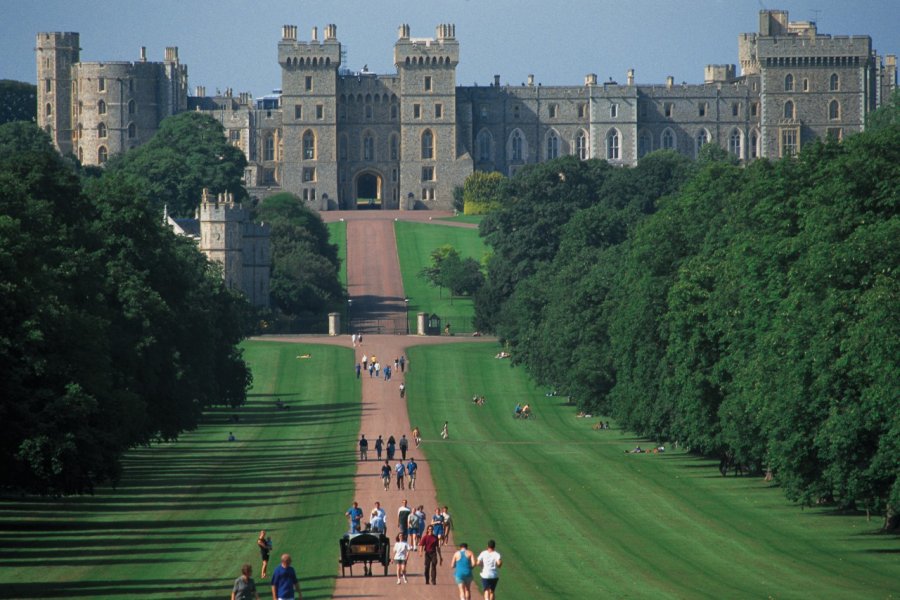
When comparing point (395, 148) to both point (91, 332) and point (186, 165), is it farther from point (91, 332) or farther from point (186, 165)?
point (91, 332)

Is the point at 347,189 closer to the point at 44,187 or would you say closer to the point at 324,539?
the point at 44,187

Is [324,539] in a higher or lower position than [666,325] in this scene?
lower

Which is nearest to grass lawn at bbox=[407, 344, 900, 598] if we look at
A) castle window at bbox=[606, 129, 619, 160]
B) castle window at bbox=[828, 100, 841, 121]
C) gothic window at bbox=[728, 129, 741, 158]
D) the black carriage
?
the black carriage

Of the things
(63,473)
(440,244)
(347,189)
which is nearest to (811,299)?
(63,473)

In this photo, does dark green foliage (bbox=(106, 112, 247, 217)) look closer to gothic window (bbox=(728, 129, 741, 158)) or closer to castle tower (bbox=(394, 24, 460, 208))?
castle tower (bbox=(394, 24, 460, 208))

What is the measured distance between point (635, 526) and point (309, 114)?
140666 mm

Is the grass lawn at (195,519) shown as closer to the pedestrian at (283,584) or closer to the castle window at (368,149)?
the pedestrian at (283,584)

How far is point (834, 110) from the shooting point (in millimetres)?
187750

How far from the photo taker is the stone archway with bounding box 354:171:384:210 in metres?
187

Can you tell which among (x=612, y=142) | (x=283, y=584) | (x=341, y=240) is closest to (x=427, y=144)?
(x=612, y=142)

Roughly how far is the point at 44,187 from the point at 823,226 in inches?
932

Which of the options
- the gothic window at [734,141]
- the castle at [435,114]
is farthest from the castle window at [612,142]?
the gothic window at [734,141]

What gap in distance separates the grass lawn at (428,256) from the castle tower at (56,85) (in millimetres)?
41331

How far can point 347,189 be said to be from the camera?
18612 centimetres
